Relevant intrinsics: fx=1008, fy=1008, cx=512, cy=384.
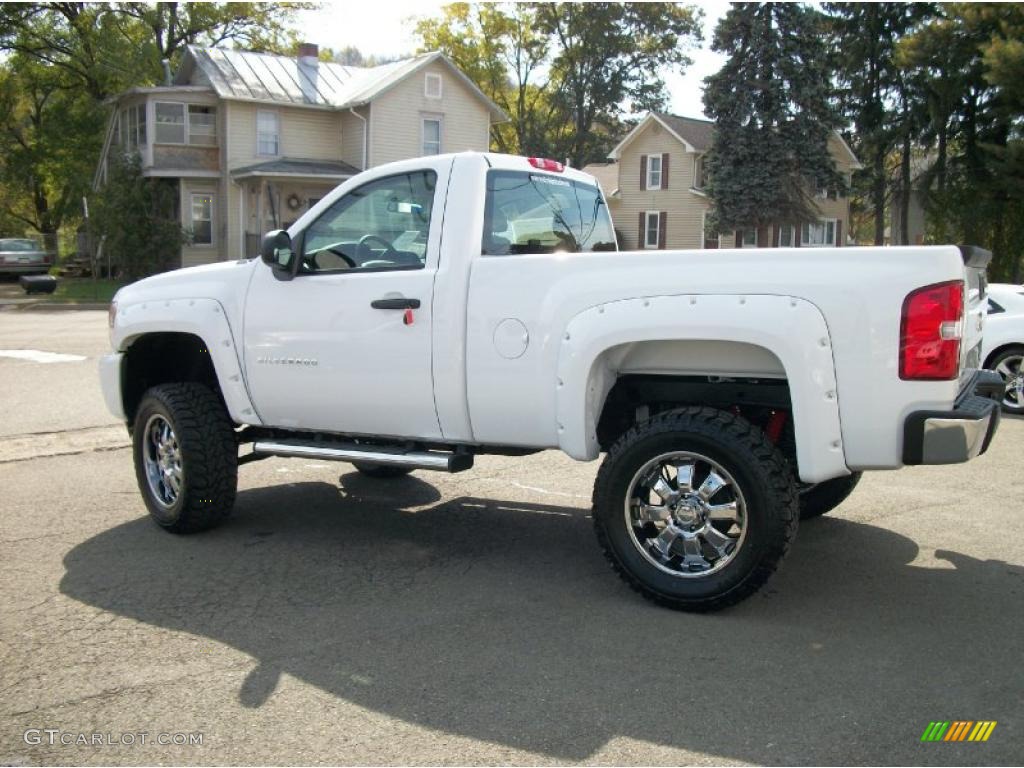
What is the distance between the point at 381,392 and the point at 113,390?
2130mm

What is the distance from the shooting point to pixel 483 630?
4.38 meters

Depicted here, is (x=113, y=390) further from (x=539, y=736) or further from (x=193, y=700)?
(x=539, y=736)

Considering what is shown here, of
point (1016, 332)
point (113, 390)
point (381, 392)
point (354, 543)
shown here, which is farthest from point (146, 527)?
point (1016, 332)

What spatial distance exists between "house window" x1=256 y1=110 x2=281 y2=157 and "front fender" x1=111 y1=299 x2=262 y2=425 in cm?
3190

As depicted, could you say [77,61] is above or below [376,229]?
above

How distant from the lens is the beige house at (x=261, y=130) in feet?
116

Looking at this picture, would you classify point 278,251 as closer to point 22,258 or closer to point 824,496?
point 824,496

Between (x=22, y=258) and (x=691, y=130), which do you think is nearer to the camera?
(x=22, y=258)

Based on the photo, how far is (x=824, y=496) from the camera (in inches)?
237

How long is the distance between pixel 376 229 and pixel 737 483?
245 cm

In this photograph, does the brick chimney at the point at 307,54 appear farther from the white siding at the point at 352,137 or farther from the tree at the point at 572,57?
the tree at the point at 572,57

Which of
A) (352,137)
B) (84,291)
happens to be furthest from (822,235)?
(84,291)

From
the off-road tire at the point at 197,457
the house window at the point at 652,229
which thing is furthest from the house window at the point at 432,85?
the off-road tire at the point at 197,457

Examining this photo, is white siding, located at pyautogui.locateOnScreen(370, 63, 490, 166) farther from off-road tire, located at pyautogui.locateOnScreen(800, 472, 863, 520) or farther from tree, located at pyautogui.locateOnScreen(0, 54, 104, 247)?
off-road tire, located at pyautogui.locateOnScreen(800, 472, 863, 520)
